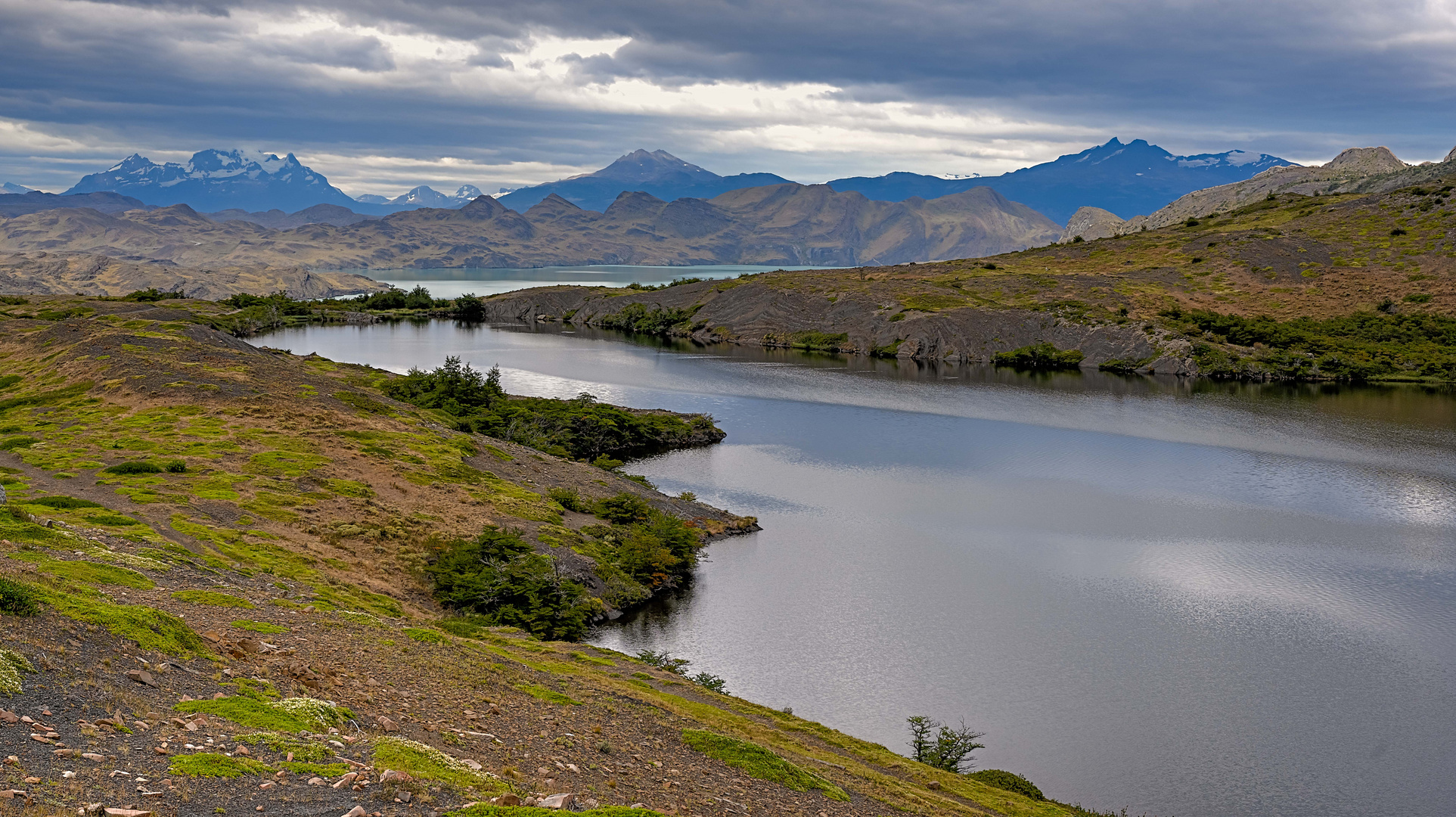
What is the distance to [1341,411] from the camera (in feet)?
366

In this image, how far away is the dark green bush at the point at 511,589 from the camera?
4434 cm

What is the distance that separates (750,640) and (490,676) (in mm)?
20589

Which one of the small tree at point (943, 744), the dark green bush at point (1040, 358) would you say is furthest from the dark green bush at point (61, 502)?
the dark green bush at point (1040, 358)

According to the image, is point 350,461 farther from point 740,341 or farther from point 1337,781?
point 740,341

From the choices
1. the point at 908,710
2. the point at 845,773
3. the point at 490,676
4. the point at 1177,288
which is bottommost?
the point at 908,710

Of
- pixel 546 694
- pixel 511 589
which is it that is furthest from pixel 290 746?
pixel 511 589

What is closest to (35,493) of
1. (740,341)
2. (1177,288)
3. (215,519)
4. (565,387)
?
(215,519)

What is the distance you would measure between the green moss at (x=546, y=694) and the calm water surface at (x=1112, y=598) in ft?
47.7

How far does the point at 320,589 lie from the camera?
1412 inches

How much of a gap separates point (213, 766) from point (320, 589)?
21.8m

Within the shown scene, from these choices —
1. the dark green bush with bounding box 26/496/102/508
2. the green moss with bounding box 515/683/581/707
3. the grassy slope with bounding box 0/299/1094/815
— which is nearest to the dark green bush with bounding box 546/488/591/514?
the grassy slope with bounding box 0/299/1094/815

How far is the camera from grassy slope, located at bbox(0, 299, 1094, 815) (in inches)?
808

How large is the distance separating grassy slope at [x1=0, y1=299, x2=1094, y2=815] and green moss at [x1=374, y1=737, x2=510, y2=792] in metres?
0.53

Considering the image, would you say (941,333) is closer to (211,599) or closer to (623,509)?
(623,509)
